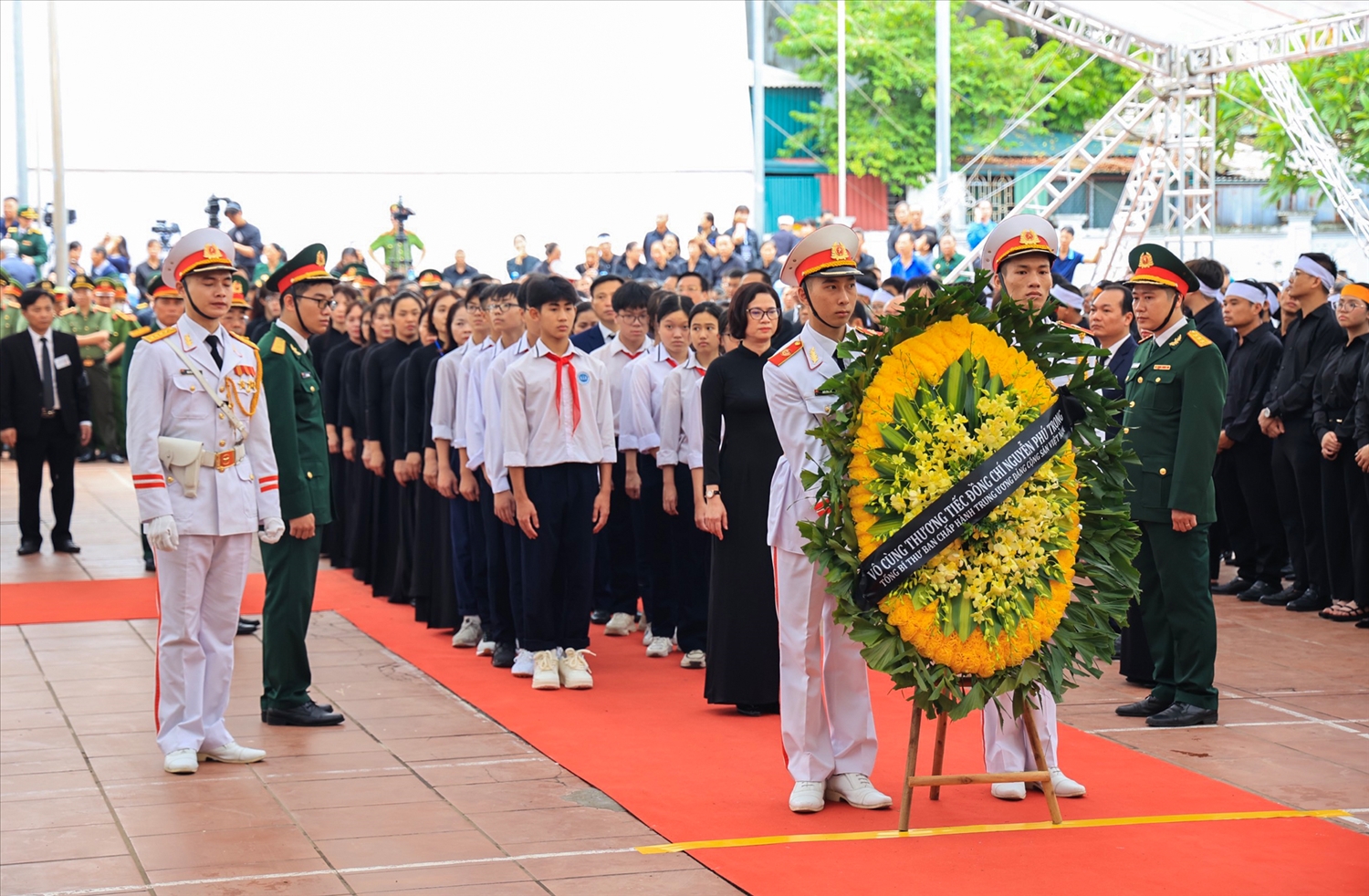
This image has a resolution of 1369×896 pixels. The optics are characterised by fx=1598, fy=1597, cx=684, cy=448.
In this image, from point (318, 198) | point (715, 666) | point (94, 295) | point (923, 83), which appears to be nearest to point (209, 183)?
point (318, 198)

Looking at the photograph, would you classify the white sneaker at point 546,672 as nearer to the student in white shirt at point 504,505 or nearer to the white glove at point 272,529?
the student in white shirt at point 504,505

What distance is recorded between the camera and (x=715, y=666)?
282 inches

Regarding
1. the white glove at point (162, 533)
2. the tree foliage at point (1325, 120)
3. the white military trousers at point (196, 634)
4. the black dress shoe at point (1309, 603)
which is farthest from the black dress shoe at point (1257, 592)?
the tree foliage at point (1325, 120)

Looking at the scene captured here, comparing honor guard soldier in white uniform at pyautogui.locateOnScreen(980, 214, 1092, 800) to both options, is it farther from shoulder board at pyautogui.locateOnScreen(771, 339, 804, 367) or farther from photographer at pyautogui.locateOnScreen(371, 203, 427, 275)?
photographer at pyautogui.locateOnScreen(371, 203, 427, 275)

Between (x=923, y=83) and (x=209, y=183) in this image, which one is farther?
(x=923, y=83)

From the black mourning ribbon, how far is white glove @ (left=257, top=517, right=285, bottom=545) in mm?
2587

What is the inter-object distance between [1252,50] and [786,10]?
23.9m

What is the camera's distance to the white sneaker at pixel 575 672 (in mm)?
7625

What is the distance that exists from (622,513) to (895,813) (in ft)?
13.9

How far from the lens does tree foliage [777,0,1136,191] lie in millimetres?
36031

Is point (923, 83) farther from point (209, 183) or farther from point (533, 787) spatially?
point (533, 787)

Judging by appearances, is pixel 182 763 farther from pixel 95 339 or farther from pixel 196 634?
pixel 95 339

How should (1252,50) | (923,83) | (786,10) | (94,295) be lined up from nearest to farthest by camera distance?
(1252,50) < (94,295) < (923,83) < (786,10)

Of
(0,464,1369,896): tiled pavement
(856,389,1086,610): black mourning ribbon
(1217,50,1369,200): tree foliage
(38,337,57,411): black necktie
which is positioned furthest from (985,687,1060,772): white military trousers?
(1217,50,1369,200): tree foliage
